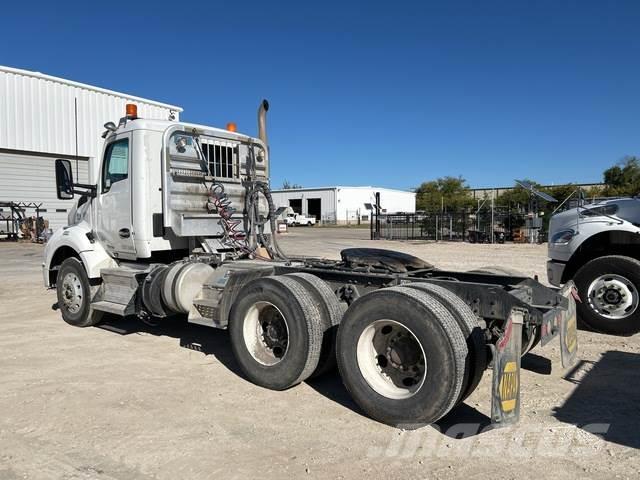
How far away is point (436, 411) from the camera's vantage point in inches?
148

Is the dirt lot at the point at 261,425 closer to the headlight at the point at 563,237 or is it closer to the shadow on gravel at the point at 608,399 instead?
the shadow on gravel at the point at 608,399

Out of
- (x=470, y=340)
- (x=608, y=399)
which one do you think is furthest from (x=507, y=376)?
(x=608, y=399)

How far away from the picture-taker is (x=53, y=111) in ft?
78.9

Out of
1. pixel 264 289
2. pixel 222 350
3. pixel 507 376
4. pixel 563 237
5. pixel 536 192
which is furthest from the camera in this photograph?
pixel 536 192

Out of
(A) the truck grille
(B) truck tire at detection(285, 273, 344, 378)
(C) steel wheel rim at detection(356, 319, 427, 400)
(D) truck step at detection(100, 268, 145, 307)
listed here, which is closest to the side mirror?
(D) truck step at detection(100, 268, 145, 307)

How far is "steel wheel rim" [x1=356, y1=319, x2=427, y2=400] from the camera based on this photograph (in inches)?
164

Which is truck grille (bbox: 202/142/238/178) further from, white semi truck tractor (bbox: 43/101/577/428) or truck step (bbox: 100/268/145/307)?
truck step (bbox: 100/268/145/307)

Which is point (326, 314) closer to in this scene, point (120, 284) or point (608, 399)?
point (608, 399)

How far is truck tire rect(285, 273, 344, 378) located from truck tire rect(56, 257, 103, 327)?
3824 mm

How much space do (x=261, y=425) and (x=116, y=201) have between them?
4.17m

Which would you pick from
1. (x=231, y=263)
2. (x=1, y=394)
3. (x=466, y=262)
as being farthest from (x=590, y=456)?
(x=466, y=262)

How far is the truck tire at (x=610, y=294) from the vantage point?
21.4 ft

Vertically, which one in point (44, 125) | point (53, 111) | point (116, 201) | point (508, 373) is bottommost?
point (508, 373)

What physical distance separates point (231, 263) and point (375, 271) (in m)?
1.82
